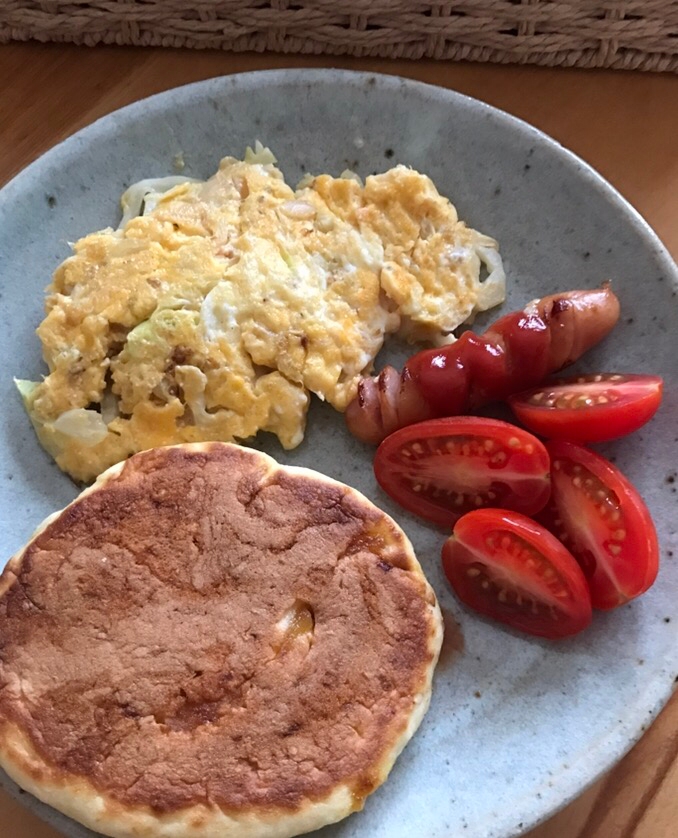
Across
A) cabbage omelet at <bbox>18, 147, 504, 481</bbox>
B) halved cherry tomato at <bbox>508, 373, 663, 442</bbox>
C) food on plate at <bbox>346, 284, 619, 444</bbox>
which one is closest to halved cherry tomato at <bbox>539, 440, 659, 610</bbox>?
halved cherry tomato at <bbox>508, 373, 663, 442</bbox>

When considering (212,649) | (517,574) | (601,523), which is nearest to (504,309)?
(601,523)

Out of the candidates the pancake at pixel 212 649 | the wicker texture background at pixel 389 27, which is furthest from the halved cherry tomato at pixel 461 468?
the wicker texture background at pixel 389 27

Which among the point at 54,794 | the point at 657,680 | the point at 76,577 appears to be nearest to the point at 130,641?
the point at 76,577

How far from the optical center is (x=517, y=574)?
2225 millimetres

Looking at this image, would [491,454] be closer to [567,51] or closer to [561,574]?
[561,574]

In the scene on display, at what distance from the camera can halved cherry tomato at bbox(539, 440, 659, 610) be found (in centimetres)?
218

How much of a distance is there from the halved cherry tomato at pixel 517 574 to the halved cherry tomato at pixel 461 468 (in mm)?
94

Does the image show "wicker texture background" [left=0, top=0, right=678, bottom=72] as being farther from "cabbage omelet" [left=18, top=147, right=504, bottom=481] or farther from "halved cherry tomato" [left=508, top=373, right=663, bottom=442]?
"halved cherry tomato" [left=508, top=373, right=663, bottom=442]

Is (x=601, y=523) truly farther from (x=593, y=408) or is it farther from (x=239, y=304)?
(x=239, y=304)

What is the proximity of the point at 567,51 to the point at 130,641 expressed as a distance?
2508 mm

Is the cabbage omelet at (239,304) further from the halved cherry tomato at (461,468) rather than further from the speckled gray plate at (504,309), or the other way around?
the halved cherry tomato at (461,468)

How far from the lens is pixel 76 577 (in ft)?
7.12

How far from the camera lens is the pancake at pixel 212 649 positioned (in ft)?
6.50

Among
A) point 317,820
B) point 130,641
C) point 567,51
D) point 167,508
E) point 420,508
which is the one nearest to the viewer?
point 317,820
